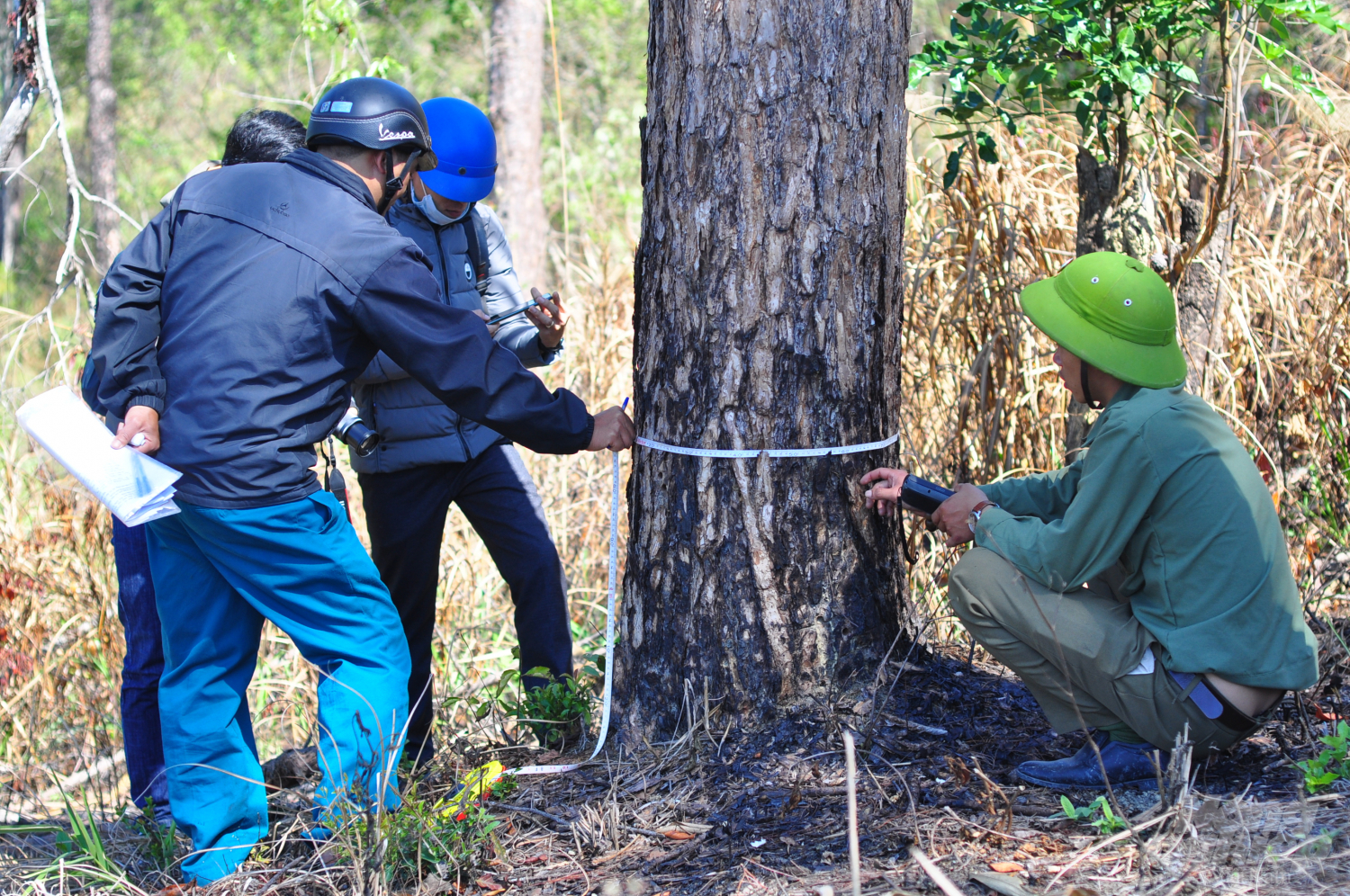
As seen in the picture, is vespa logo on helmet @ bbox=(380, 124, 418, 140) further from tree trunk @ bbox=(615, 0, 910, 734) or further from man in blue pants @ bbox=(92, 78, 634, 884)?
tree trunk @ bbox=(615, 0, 910, 734)

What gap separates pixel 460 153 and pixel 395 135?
49 cm

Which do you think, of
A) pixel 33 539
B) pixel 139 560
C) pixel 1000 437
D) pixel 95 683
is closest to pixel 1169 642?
pixel 1000 437

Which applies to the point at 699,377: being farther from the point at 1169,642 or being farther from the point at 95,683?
the point at 95,683

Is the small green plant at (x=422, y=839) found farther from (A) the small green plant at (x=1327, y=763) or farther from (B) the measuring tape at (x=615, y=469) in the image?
(A) the small green plant at (x=1327, y=763)

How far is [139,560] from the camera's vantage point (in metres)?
3.00

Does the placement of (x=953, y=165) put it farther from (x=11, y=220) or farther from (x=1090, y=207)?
(x=11, y=220)

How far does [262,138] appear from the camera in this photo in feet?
10.0

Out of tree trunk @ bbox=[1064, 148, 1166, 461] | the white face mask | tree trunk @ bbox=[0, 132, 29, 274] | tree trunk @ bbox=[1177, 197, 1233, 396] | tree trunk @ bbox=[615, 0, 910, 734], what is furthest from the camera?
tree trunk @ bbox=[0, 132, 29, 274]

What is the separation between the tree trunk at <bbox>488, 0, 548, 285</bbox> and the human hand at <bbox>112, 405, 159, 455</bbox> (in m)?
6.62

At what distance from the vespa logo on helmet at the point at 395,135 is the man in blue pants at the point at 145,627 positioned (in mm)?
624

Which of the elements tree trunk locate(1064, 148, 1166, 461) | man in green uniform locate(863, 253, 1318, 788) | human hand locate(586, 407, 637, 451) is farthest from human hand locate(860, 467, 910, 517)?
tree trunk locate(1064, 148, 1166, 461)

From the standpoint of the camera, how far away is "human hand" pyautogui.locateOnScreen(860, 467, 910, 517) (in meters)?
2.56

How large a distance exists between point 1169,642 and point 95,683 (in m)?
4.48

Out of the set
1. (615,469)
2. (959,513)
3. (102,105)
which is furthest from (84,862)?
(102,105)
